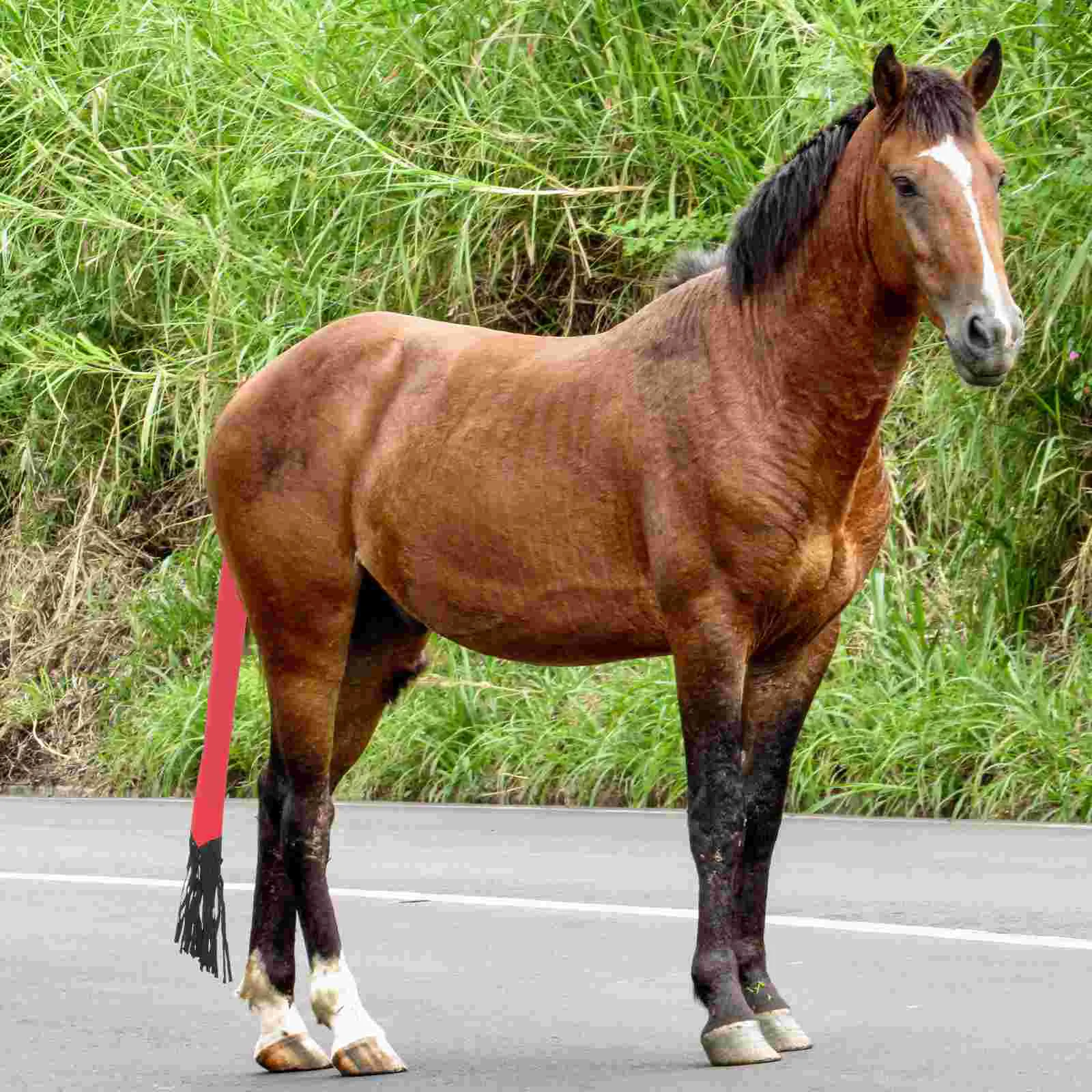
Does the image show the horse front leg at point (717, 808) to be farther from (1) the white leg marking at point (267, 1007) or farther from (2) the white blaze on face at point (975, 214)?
(1) the white leg marking at point (267, 1007)

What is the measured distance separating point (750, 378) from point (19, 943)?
12.9 feet

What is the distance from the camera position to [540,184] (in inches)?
601

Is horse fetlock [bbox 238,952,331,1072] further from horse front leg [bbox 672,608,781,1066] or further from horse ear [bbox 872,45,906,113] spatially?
horse ear [bbox 872,45,906,113]

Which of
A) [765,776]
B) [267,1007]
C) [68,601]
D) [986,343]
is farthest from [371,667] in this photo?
[68,601]

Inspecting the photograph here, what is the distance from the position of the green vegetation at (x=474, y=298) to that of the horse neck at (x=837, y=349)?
558 cm

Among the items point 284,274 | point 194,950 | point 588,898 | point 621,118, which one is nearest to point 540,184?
point 621,118

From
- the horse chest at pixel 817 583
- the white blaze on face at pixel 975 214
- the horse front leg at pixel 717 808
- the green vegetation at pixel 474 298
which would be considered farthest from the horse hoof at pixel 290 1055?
the green vegetation at pixel 474 298

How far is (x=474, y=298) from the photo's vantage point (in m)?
15.6

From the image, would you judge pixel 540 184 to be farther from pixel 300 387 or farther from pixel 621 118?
pixel 300 387

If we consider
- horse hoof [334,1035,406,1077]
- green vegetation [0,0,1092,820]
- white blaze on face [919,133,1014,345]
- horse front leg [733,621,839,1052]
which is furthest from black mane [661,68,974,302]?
green vegetation [0,0,1092,820]

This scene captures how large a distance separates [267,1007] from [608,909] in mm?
2675

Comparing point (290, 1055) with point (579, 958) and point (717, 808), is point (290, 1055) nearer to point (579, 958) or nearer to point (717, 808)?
A: point (717, 808)

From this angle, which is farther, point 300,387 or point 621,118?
point 621,118

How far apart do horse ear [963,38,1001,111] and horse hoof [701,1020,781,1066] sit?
220 centimetres
